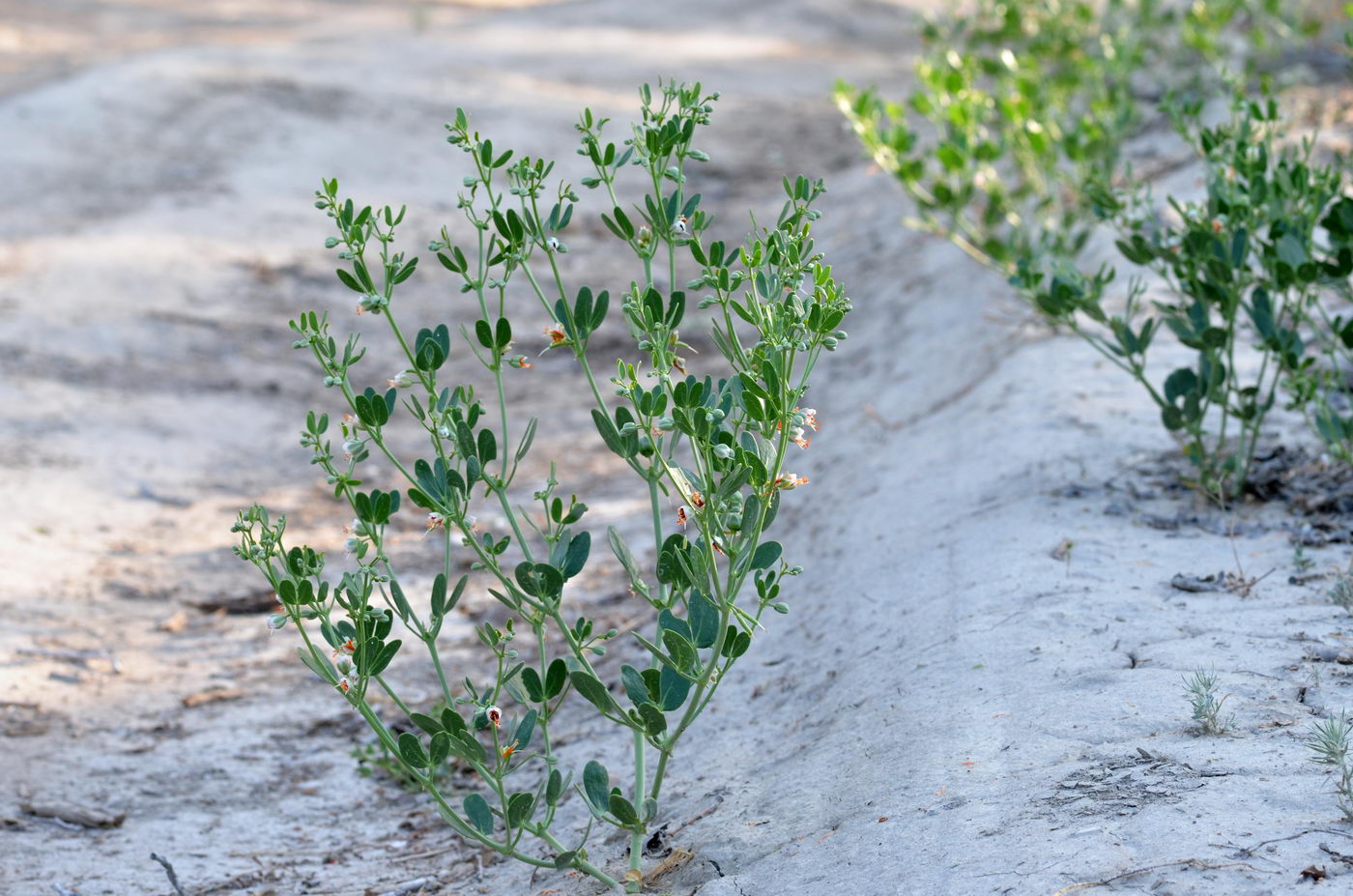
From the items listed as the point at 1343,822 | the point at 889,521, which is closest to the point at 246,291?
the point at 889,521

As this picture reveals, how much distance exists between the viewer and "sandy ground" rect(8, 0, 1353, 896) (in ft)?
6.99

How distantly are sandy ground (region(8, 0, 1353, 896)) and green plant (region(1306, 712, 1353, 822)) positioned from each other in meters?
0.04

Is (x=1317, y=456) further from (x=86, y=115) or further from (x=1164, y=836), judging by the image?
(x=86, y=115)

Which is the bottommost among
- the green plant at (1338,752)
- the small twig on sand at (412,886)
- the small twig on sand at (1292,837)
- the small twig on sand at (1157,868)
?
the small twig on sand at (412,886)

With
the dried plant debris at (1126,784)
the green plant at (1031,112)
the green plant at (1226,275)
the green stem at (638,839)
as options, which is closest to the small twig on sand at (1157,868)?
the dried plant debris at (1126,784)

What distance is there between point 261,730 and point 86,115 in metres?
6.96

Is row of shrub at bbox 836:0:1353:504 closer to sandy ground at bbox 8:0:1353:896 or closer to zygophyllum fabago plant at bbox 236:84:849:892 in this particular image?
sandy ground at bbox 8:0:1353:896

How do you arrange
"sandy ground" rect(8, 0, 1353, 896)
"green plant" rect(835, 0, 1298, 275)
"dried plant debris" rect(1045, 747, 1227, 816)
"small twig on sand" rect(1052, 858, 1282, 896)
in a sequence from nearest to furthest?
"small twig on sand" rect(1052, 858, 1282, 896)
"dried plant debris" rect(1045, 747, 1227, 816)
"sandy ground" rect(8, 0, 1353, 896)
"green plant" rect(835, 0, 1298, 275)

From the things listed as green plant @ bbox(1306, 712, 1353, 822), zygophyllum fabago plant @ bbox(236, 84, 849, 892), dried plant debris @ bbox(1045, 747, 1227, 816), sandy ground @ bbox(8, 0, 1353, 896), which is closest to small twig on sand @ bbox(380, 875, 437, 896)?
sandy ground @ bbox(8, 0, 1353, 896)

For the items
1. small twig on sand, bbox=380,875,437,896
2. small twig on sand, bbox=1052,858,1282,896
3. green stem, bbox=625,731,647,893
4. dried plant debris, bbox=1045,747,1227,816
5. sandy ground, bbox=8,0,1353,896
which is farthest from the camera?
small twig on sand, bbox=380,875,437,896

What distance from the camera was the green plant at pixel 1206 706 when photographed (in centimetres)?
217

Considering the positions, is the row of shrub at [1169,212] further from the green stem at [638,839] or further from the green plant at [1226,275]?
the green stem at [638,839]

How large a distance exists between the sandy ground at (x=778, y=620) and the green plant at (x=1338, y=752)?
4 cm

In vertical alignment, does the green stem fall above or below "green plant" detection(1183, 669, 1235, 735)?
below
